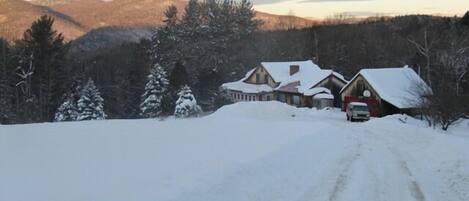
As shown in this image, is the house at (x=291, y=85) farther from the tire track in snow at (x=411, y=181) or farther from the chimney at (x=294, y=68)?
the tire track in snow at (x=411, y=181)

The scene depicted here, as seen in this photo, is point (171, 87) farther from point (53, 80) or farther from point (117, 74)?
point (117, 74)

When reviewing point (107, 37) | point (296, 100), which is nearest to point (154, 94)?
point (296, 100)

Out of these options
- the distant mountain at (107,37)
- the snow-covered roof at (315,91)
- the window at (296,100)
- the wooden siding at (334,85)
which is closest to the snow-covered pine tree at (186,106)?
the snow-covered roof at (315,91)

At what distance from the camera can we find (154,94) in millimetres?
62969

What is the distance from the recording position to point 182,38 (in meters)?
87.9

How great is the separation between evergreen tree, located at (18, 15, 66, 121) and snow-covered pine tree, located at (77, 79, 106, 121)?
6.53 metres

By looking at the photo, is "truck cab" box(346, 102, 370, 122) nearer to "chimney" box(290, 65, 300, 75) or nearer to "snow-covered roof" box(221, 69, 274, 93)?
"chimney" box(290, 65, 300, 75)

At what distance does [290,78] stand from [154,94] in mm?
21121

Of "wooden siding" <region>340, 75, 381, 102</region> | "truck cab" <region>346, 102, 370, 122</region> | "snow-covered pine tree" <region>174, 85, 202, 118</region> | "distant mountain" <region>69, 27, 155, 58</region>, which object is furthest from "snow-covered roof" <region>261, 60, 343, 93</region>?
"distant mountain" <region>69, 27, 155, 58</region>

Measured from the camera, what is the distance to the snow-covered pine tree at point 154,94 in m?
62.1

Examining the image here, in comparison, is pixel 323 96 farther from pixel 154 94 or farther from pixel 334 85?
pixel 154 94

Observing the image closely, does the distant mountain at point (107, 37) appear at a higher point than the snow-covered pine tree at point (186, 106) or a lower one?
higher

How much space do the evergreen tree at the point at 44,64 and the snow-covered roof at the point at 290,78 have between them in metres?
25.1

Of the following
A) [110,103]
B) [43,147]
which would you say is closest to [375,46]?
[110,103]
